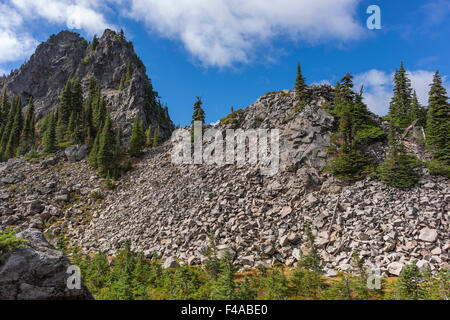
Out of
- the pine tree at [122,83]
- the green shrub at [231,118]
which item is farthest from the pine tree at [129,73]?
the green shrub at [231,118]

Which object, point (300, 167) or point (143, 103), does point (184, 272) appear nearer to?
point (300, 167)

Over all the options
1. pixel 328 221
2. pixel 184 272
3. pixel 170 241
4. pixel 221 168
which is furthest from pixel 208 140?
pixel 184 272

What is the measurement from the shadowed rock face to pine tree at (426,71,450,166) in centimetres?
3192

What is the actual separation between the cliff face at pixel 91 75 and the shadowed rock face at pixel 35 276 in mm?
77864

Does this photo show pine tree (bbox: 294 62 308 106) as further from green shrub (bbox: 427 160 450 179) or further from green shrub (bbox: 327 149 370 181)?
green shrub (bbox: 427 160 450 179)

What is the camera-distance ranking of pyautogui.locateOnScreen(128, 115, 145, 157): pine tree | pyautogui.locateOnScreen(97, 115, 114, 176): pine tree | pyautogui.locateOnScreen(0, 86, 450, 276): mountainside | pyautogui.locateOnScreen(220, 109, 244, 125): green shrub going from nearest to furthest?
1. pyautogui.locateOnScreen(0, 86, 450, 276): mountainside
2. pyautogui.locateOnScreen(220, 109, 244, 125): green shrub
3. pyautogui.locateOnScreen(97, 115, 114, 176): pine tree
4. pyautogui.locateOnScreen(128, 115, 145, 157): pine tree

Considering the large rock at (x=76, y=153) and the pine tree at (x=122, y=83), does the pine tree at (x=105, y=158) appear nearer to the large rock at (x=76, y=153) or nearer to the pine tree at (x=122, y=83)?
the large rock at (x=76, y=153)

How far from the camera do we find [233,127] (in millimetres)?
44125

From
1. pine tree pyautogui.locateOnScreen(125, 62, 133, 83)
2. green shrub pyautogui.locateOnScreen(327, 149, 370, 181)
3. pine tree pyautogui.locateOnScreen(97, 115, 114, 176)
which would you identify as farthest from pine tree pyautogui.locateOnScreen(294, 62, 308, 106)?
pine tree pyautogui.locateOnScreen(125, 62, 133, 83)

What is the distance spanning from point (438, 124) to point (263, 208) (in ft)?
82.5

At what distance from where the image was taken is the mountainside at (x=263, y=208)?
18719 mm

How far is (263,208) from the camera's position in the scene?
24.6 m

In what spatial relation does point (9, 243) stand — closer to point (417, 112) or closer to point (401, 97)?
point (417, 112)

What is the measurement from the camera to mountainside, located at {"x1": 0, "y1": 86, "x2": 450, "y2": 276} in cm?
1872
